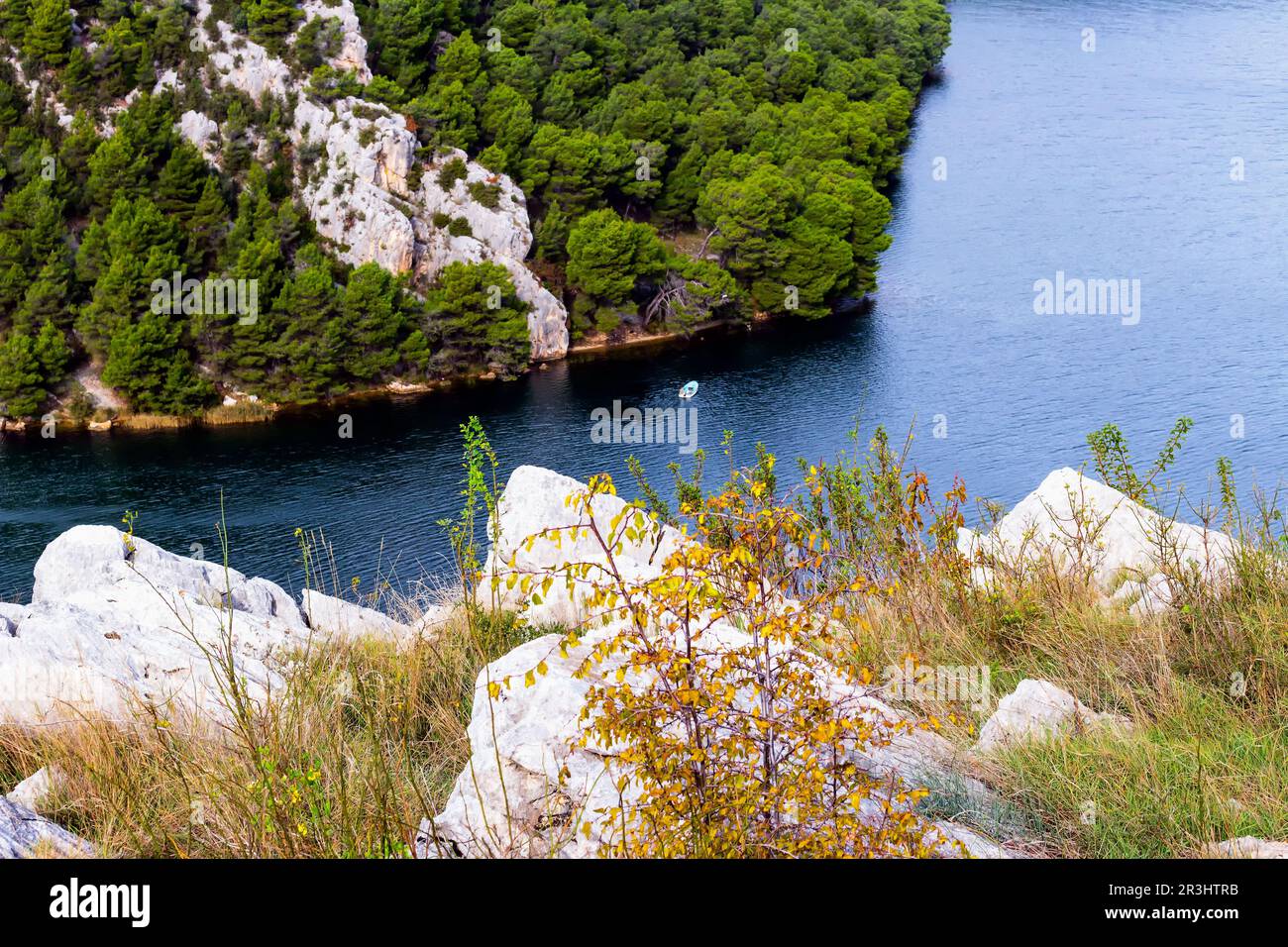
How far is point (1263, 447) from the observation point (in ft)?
124

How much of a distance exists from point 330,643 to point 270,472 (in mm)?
36425

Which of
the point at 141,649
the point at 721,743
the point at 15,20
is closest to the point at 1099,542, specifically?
the point at 721,743

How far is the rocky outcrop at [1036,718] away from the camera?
213 inches

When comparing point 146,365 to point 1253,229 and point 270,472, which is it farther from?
point 1253,229

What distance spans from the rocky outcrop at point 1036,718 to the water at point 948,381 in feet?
77.8

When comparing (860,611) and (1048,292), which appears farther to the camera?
(1048,292)

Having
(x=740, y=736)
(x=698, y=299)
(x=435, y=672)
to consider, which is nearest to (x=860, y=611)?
(x=435, y=672)

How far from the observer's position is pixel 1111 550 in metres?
10.3

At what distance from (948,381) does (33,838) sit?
43701mm

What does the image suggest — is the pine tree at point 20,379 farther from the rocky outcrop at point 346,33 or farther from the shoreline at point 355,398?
the rocky outcrop at point 346,33

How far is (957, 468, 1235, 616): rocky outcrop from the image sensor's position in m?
7.03

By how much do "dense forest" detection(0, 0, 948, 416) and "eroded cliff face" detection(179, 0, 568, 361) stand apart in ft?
2.60

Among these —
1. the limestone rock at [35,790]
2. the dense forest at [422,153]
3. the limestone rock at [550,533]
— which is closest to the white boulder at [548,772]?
the limestone rock at [35,790]
